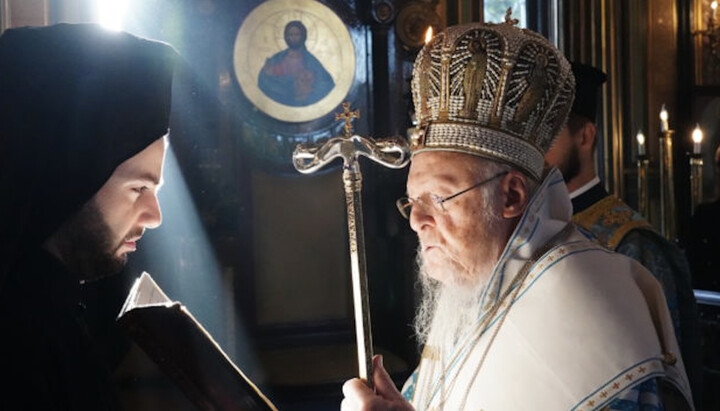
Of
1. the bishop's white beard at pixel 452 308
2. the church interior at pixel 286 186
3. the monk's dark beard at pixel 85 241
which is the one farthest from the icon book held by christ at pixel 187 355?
the church interior at pixel 286 186

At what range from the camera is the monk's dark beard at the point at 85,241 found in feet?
4.46

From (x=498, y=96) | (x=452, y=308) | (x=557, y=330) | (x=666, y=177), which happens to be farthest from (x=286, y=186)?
(x=557, y=330)

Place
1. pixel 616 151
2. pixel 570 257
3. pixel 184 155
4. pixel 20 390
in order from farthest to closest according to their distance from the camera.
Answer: pixel 616 151
pixel 184 155
pixel 570 257
pixel 20 390

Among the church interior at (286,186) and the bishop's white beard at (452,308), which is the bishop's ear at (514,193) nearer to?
the bishop's white beard at (452,308)

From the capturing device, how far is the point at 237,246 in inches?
246

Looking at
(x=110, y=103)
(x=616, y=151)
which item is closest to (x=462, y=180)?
(x=110, y=103)

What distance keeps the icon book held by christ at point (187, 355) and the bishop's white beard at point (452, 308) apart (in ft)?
2.42

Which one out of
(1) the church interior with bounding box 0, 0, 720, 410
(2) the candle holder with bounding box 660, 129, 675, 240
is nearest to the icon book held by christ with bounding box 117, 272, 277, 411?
(1) the church interior with bounding box 0, 0, 720, 410

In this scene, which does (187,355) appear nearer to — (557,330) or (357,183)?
(357,183)

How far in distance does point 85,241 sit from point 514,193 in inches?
37.7

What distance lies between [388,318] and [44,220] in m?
5.17

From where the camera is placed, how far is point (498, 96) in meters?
1.76

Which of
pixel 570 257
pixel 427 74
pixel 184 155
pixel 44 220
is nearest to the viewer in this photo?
pixel 44 220

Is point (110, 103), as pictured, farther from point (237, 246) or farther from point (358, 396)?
point (237, 246)
